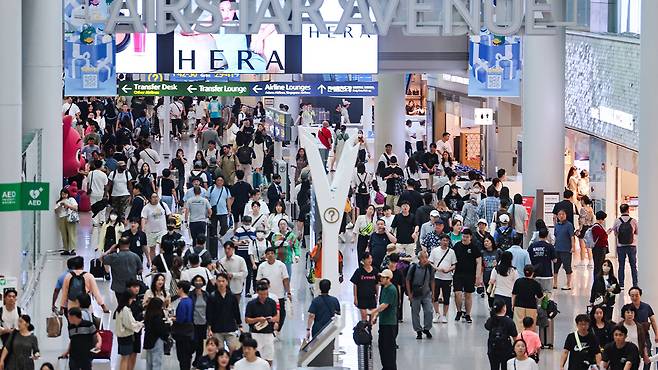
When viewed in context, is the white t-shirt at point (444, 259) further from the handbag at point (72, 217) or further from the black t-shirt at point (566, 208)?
the handbag at point (72, 217)

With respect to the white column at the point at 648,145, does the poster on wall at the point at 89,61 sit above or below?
above

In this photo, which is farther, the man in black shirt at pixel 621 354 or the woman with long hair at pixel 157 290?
the woman with long hair at pixel 157 290

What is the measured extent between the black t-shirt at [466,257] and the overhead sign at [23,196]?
222 inches

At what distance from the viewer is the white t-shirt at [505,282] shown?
21516 mm

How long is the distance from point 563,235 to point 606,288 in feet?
14.6

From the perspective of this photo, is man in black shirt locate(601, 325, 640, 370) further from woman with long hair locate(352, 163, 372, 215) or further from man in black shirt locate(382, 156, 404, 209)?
man in black shirt locate(382, 156, 404, 209)

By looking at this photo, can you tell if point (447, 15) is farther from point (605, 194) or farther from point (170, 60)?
point (170, 60)

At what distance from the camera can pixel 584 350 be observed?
17.3 metres

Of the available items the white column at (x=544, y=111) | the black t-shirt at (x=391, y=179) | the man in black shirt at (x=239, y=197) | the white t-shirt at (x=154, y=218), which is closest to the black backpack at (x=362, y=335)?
the white t-shirt at (x=154, y=218)

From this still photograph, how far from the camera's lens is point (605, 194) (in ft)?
101

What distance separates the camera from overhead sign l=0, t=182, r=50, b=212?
21.0m

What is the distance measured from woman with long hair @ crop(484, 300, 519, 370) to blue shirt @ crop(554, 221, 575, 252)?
7.57 meters

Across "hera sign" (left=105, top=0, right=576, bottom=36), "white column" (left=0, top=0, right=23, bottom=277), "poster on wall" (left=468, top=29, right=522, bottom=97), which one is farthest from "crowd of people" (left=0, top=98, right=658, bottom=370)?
"hera sign" (left=105, top=0, right=576, bottom=36)

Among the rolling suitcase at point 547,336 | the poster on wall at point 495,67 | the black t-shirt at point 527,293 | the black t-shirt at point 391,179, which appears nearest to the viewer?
the black t-shirt at point 527,293
